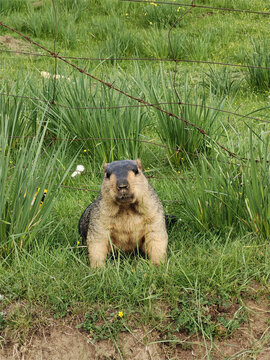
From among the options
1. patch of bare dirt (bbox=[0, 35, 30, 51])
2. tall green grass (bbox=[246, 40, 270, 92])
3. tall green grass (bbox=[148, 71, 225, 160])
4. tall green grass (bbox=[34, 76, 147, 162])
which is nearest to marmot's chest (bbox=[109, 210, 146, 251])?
tall green grass (bbox=[34, 76, 147, 162])

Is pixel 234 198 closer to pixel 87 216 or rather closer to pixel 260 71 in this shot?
pixel 87 216

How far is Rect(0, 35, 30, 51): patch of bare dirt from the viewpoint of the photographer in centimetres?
802

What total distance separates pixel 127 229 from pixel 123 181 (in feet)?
1.07

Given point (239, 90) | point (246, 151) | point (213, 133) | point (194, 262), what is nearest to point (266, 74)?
point (239, 90)

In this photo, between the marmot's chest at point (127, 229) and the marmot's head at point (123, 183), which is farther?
the marmot's chest at point (127, 229)

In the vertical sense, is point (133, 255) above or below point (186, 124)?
below

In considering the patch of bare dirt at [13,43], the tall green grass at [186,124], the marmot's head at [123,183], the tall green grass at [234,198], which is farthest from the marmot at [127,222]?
the patch of bare dirt at [13,43]

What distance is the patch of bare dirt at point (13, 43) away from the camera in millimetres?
8016

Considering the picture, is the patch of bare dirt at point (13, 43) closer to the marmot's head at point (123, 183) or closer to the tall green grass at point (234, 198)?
the tall green grass at point (234, 198)

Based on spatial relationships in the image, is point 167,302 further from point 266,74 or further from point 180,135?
point 266,74

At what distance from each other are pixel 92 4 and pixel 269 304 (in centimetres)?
821

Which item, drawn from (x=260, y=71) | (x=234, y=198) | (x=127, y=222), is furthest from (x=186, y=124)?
(x=260, y=71)

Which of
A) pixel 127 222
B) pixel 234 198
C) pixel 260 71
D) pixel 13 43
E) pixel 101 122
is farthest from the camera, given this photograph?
pixel 13 43

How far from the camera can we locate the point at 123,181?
97.6 inches
